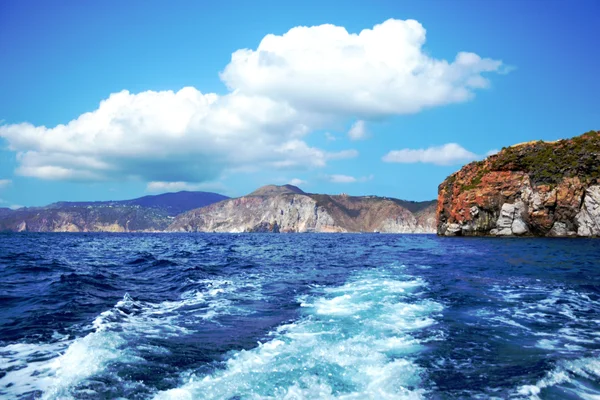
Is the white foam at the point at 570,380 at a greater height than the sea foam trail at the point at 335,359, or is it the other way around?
the white foam at the point at 570,380

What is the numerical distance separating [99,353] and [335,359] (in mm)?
5423

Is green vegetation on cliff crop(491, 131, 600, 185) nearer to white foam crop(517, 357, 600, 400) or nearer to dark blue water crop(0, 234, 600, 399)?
dark blue water crop(0, 234, 600, 399)

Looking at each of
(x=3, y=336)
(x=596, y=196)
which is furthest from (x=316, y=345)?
(x=596, y=196)

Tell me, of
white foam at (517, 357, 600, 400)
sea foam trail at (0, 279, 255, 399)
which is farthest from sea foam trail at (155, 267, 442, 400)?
white foam at (517, 357, 600, 400)

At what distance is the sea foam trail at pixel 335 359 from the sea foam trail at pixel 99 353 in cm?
171

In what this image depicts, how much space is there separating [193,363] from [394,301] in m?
9.13

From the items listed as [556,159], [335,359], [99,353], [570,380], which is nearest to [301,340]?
[335,359]

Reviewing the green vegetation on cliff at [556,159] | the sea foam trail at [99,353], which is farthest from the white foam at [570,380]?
the green vegetation on cliff at [556,159]

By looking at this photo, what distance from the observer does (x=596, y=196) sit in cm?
6388

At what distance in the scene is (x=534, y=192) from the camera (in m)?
73.2

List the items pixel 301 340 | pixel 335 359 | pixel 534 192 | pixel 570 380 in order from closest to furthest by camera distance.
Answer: pixel 570 380 < pixel 335 359 < pixel 301 340 < pixel 534 192

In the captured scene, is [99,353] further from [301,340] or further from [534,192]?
[534,192]

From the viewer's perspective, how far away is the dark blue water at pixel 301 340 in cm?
671

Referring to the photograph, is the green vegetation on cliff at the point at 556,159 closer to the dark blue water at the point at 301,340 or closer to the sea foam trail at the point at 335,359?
the dark blue water at the point at 301,340
